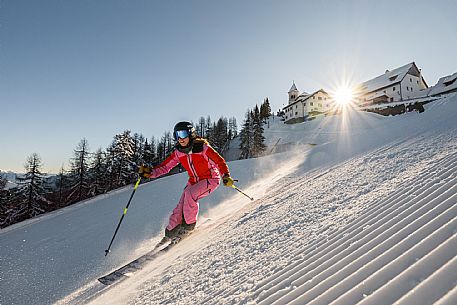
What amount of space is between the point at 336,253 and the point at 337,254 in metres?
0.04

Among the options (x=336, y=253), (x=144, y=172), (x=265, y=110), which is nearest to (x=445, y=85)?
(x=265, y=110)

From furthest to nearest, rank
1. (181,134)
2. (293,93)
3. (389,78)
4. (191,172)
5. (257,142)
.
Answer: (293,93)
(389,78)
(257,142)
(191,172)
(181,134)

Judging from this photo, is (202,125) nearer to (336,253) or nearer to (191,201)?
(191,201)

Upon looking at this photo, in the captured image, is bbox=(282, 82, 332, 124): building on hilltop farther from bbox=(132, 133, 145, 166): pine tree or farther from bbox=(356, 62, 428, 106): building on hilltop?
bbox=(132, 133, 145, 166): pine tree

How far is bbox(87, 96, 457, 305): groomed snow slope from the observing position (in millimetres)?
1740

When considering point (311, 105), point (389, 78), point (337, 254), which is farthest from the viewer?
point (311, 105)

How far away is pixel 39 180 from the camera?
30.6 meters

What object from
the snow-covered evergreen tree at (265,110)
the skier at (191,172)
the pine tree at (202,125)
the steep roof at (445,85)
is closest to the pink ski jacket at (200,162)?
the skier at (191,172)

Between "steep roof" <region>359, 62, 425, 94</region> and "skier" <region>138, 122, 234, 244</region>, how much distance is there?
51578 millimetres

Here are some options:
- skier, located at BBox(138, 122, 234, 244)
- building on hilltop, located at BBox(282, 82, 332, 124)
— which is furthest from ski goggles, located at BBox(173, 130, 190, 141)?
building on hilltop, located at BBox(282, 82, 332, 124)

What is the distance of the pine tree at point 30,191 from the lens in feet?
93.4

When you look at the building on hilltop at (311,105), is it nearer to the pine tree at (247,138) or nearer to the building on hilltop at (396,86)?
the building on hilltop at (396,86)

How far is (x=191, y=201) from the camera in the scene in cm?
538

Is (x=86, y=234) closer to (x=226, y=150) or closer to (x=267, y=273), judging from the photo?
(x=267, y=273)
